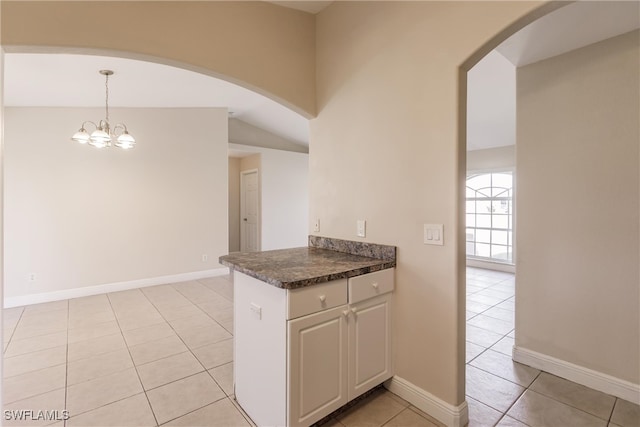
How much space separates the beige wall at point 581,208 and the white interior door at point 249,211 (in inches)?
226

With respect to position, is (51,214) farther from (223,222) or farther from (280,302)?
(280,302)

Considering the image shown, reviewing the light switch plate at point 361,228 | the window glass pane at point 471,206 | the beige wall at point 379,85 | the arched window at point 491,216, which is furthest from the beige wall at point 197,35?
the window glass pane at point 471,206

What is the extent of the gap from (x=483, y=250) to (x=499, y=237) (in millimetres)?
449

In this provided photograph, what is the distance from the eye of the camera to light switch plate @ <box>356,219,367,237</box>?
2267mm

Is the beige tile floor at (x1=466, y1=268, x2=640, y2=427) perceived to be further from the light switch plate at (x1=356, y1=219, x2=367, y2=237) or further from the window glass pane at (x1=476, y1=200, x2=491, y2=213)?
the window glass pane at (x1=476, y1=200, x2=491, y2=213)

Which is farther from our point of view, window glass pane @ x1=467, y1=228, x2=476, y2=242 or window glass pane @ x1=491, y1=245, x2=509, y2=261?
window glass pane @ x1=467, y1=228, x2=476, y2=242

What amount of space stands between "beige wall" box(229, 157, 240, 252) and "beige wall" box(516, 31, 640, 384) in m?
6.88

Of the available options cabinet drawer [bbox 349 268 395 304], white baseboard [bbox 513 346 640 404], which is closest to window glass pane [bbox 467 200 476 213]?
white baseboard [bbox 513 346 640 404]

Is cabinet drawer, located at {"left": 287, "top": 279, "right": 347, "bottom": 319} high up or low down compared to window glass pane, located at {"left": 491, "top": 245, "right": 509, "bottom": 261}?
up

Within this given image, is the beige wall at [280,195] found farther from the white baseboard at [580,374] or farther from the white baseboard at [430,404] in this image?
the white baseboard at [580,374]

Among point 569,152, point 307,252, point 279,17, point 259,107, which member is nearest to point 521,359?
point 569,152

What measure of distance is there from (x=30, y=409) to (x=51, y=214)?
3095mm

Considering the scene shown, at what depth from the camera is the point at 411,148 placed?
195 centimetres

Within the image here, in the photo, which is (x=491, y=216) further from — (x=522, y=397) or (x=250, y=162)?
(x=250, y=162)
